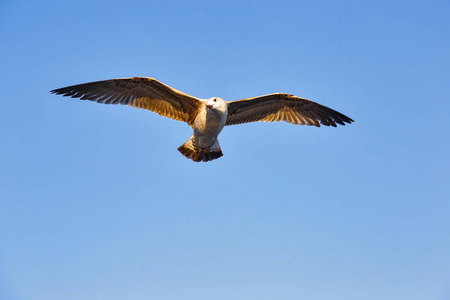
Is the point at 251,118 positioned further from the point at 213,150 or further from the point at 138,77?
the point at 138,77

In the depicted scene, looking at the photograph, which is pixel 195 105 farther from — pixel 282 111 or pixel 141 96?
pixel 282 111

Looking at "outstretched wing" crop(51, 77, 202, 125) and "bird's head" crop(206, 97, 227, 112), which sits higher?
"outstretched wing" crop(51, 77, 202, 125)

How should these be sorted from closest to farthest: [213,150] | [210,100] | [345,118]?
[210,100] < [213,150] < [345,118]

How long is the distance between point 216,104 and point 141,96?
2426 millimetres

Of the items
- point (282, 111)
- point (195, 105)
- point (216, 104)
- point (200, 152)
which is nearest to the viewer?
point (216, 104)

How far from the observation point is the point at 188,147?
14.6 m

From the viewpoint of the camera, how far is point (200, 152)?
1451cm

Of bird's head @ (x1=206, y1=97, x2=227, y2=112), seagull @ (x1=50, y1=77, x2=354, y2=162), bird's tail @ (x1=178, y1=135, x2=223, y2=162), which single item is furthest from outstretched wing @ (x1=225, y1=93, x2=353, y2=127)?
bird's tail @ (x1=178, y1=135, x2=223, y2=162)

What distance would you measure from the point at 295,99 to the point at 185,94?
3.39m

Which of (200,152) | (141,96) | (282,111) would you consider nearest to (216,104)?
(200,152)

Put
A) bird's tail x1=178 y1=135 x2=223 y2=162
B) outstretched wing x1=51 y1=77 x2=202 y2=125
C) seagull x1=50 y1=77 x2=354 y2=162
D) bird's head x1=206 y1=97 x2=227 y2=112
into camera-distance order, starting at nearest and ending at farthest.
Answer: bird's head x1=206 y1=97 x2=227 y2=112 → seagull x1=50 y1=77 x2=354 y2=162 → outstretched wing x1=51 y1=77 x2=202 y2=125 → bird's tail x1=178 y1=135 x2=223 y2=162

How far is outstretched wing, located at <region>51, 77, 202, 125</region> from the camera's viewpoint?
14031mm

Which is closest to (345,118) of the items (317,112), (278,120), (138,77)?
(317,112)

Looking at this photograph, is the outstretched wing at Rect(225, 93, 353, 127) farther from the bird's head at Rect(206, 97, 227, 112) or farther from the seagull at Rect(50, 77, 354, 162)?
the bird's head at Rect(206, 97, 227, 112)
